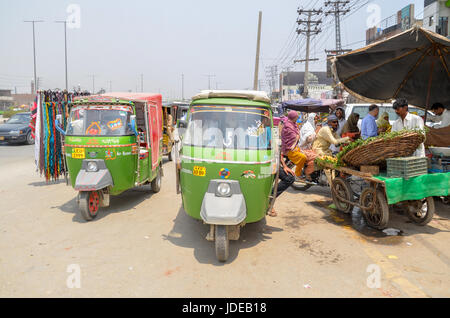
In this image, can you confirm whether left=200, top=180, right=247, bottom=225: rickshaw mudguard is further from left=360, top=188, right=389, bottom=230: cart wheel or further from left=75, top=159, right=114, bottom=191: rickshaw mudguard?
left=75, top=159, right=114, bottom=191: rickshaw mudguard

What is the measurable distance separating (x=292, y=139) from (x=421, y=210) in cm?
266

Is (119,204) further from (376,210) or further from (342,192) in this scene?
(376,210)

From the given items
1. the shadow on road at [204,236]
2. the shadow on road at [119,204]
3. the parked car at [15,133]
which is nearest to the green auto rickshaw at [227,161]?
the shadow on road at [204,236]

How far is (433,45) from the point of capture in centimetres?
675

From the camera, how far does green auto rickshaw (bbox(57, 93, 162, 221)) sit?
6.24m

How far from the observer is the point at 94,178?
242 inches

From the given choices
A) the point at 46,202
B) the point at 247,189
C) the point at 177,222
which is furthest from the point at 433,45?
the point at 46,202

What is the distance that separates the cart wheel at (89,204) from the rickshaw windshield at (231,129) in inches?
91.6

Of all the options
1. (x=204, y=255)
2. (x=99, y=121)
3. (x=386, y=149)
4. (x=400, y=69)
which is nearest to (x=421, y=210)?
(x=386, y=149)

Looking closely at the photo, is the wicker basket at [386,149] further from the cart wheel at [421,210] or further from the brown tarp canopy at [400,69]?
the brown tarp canopy at [400,69]

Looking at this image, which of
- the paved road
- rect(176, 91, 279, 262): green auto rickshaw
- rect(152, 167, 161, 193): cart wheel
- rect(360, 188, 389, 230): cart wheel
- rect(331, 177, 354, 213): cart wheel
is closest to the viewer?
the paved road

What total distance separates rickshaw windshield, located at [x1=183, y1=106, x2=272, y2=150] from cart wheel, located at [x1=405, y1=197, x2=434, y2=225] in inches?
112

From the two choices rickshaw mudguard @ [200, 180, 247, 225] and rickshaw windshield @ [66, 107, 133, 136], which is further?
rickshaw windshield @ [66, 107, 133, 136]

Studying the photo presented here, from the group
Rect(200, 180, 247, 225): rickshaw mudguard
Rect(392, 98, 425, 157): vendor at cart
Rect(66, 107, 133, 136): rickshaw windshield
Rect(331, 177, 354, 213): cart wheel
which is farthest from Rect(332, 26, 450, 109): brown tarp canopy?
Rect(66, 107, 133, 136): rickshaw windshield
